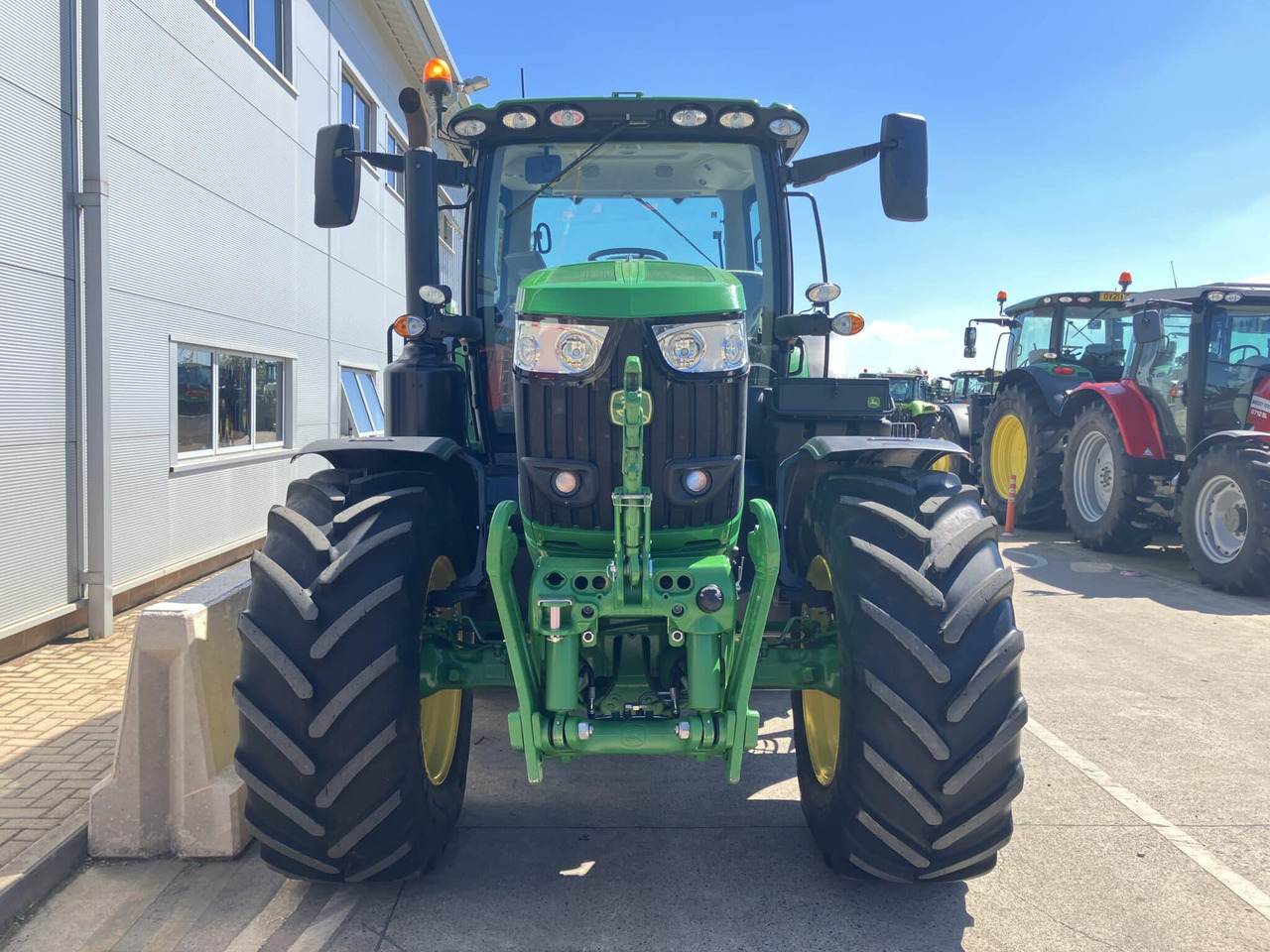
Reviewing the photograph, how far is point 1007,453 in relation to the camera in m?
12.6

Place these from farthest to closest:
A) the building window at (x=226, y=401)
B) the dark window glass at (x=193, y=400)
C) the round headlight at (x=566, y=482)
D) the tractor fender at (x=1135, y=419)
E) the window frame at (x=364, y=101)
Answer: the window frame at (x=364, y=101), the tractor fender at (x=1135, y=419), the building window at (x=226, y=401), the dark window glass at (x=193, y=400), the round headlight at (x=566, y=482)

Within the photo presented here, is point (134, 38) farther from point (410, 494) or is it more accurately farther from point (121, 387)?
point (410, 494)

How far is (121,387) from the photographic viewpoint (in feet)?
20.0

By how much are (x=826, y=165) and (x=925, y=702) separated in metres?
2.28

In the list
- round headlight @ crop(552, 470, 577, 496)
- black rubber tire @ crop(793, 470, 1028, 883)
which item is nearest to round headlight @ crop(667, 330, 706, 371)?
round headlight @ crop(552, 470, 577, 496)

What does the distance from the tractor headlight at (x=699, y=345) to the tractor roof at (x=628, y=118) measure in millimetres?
1336

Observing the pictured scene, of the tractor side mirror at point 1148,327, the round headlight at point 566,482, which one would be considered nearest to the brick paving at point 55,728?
the round headlight at point 566,482

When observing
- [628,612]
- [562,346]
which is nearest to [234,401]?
[562,346]

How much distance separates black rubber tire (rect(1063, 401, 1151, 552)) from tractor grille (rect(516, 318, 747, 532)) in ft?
26.1

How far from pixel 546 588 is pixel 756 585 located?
60 centimetres

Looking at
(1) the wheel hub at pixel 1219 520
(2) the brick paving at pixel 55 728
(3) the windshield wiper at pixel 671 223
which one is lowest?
(2) the brick paving at pixel 55 728

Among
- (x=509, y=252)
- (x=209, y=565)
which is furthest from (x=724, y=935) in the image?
(x=209, y=565)

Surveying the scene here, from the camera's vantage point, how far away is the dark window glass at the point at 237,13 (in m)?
7.86

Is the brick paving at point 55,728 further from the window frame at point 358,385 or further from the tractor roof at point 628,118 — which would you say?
the window frame at point 358,385
